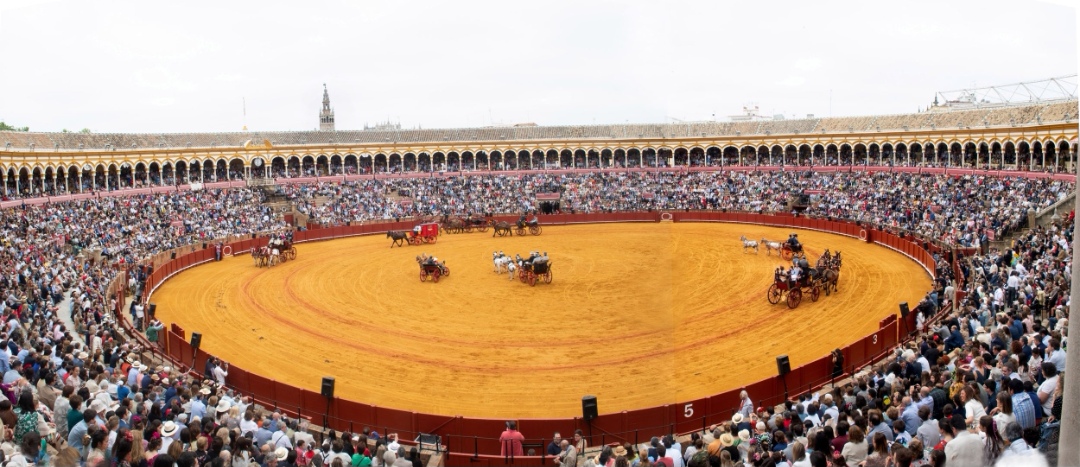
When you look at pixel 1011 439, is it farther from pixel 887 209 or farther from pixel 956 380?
pixel 887 209

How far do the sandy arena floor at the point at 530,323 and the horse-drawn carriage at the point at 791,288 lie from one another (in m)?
0.42

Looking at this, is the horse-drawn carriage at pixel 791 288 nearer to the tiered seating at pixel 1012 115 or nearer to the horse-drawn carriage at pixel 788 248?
the horse-drawn carriage at pixel 788 248

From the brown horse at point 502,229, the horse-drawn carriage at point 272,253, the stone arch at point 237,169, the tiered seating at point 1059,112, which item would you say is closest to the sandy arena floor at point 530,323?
the horse-drawn carriage at point 272,253

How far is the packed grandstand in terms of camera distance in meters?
8.73

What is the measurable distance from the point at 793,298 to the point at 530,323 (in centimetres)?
827

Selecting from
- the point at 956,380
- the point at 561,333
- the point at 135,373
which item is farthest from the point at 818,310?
the point at 135,373

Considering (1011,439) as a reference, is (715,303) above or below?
below

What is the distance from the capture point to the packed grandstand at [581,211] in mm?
8727

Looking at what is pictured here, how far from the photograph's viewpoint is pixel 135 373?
44.1 feet

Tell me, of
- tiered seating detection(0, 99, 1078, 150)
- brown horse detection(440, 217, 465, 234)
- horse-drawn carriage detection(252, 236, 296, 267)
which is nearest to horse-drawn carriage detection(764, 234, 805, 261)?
brown horse detection(440, 217, 465, 234)

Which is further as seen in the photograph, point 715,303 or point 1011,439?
point 715,303

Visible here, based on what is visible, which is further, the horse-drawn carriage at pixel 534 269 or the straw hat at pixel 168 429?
the horse-drawn carriage at pixel 534 269

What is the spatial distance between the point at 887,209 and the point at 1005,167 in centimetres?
1616

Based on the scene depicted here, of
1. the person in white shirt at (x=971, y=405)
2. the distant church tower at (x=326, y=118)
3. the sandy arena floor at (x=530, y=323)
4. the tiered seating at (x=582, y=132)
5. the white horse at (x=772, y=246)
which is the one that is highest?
the distant church tower at (x=326, y=118)
